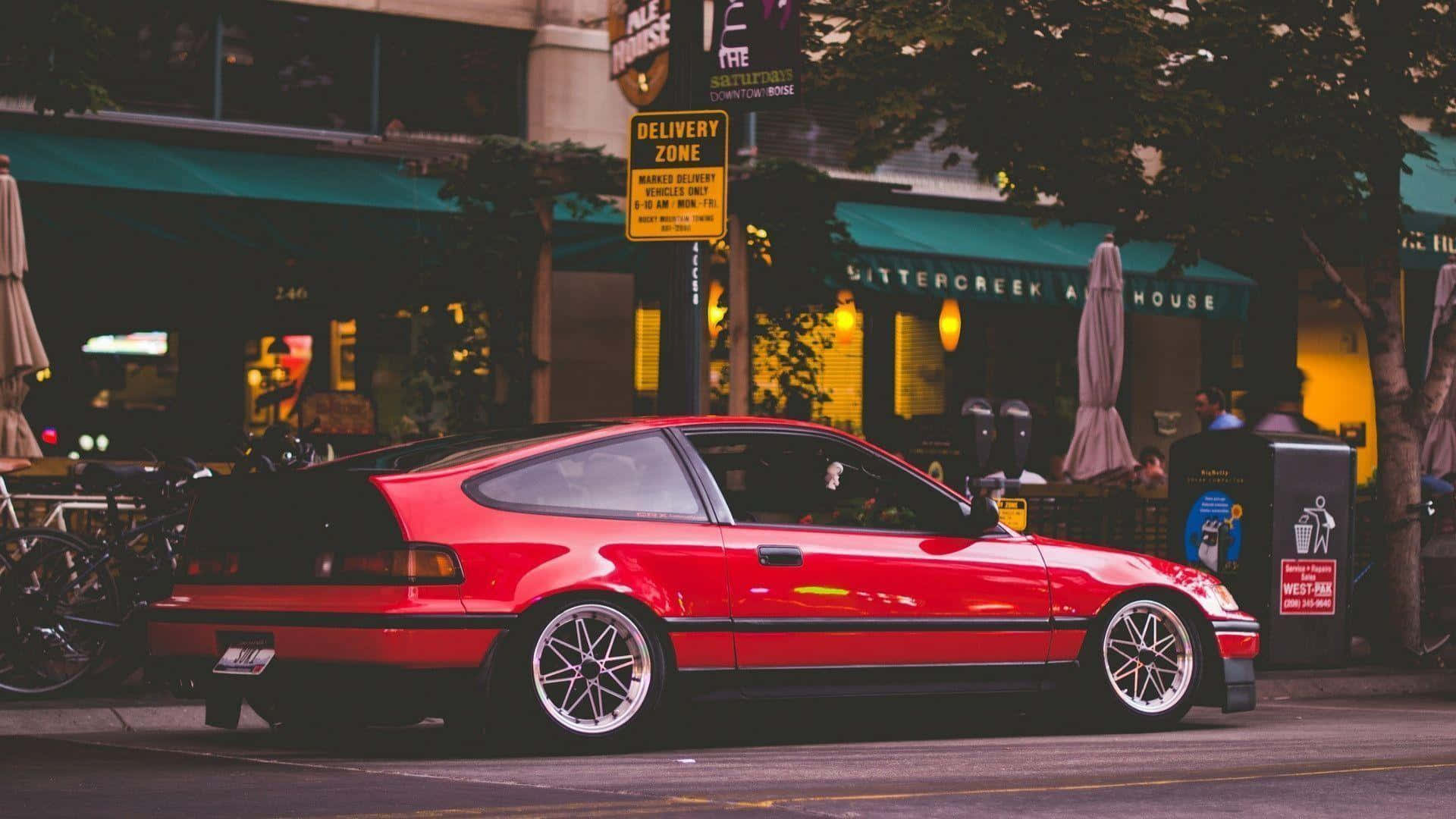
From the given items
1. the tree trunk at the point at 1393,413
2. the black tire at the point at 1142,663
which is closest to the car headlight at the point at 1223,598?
the black tire at the point at 1142,663

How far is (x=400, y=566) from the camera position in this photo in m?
7.82

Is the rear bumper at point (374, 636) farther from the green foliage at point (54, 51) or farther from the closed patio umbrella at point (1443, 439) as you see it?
→ the closed patio umbrella at point (1443, 439)

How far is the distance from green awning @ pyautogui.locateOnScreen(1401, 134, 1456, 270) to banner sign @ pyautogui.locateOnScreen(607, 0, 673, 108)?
7.65m

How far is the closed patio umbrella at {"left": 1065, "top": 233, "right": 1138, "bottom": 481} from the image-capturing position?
642 inches

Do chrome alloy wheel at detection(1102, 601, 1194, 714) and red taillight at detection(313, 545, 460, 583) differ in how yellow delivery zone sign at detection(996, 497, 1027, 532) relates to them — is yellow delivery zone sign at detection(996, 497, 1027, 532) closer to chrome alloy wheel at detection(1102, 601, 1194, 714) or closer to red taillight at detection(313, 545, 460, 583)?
chrome alloy wheel at detection(1102, 601, 1194, 714)

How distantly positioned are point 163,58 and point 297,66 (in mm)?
1266

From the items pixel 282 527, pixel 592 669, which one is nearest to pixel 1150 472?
pixel 592 669

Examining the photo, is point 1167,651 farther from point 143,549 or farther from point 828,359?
point 828,359

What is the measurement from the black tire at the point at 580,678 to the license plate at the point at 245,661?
0.80 meters

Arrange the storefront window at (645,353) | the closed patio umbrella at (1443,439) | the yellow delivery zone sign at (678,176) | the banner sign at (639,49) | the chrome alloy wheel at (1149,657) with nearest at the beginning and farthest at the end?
the chrome alloy wheel at (1149,657) < the yellow delivery zone sign at (678,176) < the banner sign at (639,49) < the closed patio umbrella at (1443,439) < the storefront window at (645,353)

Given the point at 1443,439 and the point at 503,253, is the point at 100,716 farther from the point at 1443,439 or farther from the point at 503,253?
the point at 1443,439

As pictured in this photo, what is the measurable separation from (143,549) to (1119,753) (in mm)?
4974

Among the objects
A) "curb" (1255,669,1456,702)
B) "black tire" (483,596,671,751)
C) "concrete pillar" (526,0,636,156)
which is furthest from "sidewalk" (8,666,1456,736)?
"concrete pillar" (526,0,636,156)

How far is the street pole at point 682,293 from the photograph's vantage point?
35.8 ft
